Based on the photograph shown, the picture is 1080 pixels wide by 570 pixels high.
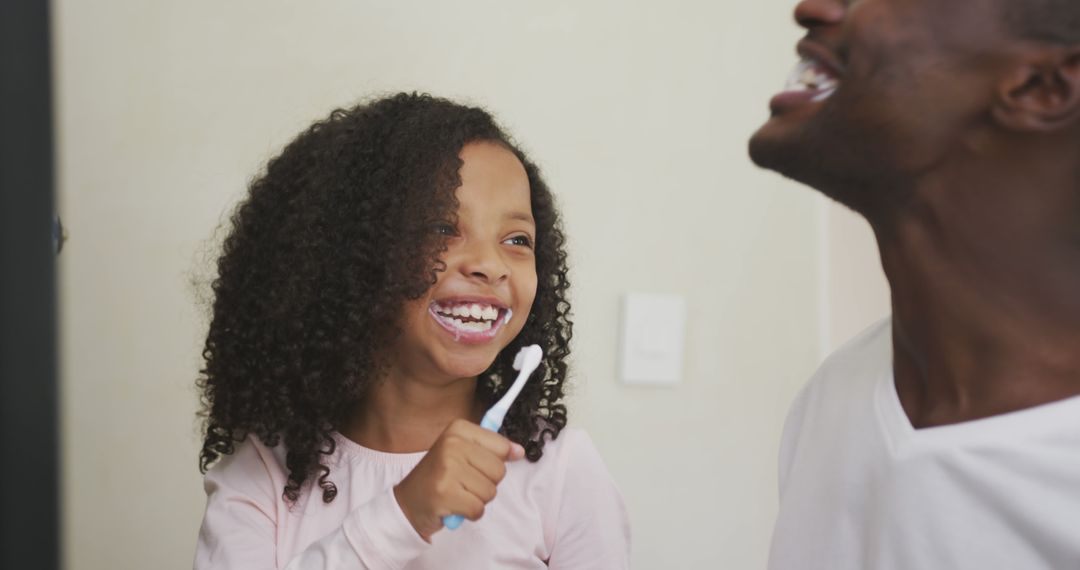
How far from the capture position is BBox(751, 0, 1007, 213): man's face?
0.53 meters

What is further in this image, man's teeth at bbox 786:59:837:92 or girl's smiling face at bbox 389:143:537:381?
girl's smiling face at bbox 389:143:537:381

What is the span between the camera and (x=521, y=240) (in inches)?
39.6

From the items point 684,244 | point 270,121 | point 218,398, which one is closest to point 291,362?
point 218,398

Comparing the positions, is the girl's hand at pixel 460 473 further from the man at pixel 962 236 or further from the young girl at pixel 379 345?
the man at pixel 962 236

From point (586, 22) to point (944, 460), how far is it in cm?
92

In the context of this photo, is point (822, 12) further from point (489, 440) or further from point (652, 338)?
point (652, 338)

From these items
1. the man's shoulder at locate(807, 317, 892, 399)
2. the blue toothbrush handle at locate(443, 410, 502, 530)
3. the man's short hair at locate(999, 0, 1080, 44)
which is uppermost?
the man's short hair at locate(999, 0, 1080, 44)

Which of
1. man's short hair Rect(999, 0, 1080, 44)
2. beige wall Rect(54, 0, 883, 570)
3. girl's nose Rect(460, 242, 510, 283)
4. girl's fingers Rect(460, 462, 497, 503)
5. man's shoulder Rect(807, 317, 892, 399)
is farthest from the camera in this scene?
beige wall Rect(54, 0, 883, 570)

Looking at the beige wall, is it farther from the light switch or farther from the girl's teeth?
the girl's teeth

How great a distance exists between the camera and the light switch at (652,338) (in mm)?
1339

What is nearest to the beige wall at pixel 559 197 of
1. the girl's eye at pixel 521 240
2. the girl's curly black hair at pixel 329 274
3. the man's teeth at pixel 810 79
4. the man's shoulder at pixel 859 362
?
the girl's curly black hair at pixel 329 274

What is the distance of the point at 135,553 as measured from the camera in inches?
46.9

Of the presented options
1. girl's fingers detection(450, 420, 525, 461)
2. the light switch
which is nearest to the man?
girl's fingers detection(450, 420, 525, 461)

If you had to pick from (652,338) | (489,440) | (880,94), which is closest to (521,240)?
(489,440)
